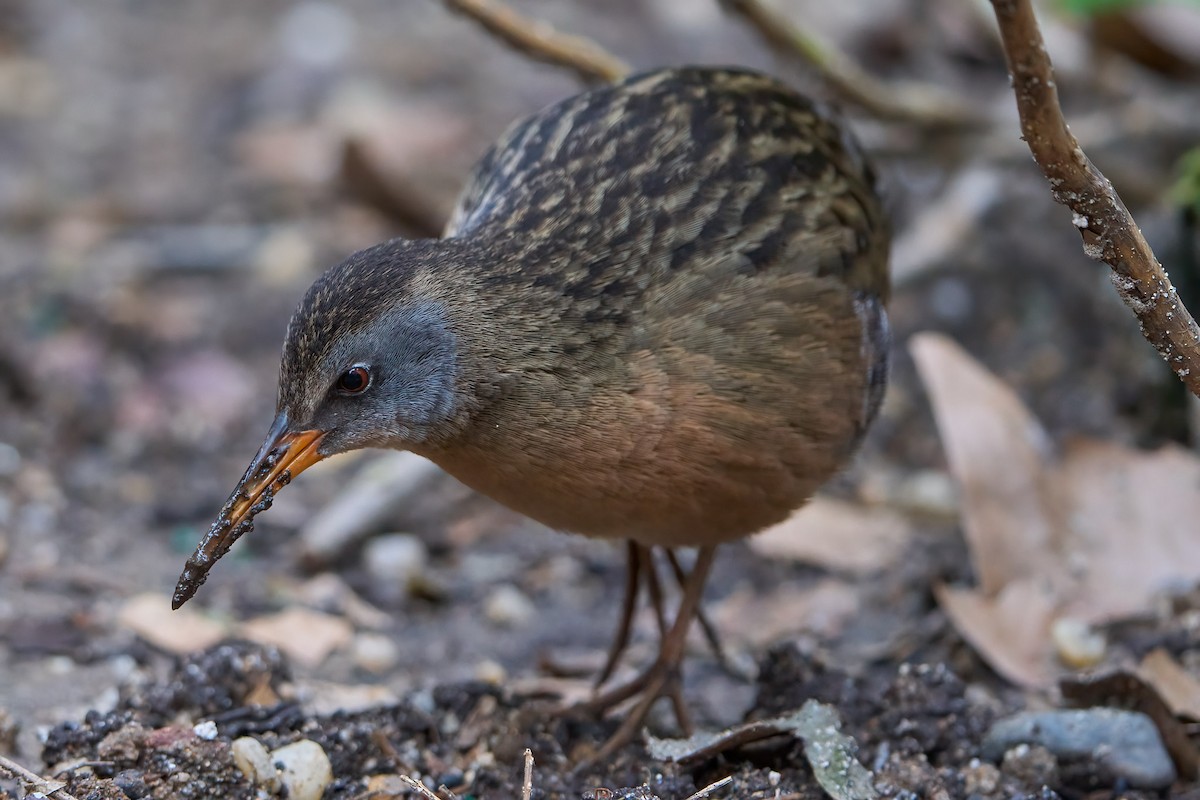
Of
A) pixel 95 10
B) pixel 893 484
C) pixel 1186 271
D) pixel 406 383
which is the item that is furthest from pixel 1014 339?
pixel 95 10

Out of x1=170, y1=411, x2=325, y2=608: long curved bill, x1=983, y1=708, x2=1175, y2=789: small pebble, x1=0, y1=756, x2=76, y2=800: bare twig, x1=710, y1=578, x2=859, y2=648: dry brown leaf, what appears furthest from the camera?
x1=710, y1=578, x2=859, y2=648: dry brown leaf

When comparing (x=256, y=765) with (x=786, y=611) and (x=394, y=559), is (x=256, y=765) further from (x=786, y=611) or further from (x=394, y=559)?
(x=786, y=611)

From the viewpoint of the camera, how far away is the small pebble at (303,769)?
3.39 m

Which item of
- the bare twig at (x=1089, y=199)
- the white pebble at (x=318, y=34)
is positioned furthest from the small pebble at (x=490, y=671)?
the white pebble at (x=318, y=34)

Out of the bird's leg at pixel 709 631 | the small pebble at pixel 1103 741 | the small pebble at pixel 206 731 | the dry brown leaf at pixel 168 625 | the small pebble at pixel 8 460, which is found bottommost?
the small pebble at pixel 1103 741

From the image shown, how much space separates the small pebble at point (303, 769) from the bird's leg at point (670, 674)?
2.91ft

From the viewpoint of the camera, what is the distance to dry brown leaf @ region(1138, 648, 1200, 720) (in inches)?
152

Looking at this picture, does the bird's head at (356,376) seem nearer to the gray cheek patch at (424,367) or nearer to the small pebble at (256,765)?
the gray cheek patch at (424,367)

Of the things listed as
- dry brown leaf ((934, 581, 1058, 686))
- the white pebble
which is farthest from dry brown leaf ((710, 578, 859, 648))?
the white pebble

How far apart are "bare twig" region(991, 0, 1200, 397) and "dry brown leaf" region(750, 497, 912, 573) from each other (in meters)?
2.30

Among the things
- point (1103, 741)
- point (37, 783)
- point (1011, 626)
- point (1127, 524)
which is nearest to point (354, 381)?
point (37, 783)

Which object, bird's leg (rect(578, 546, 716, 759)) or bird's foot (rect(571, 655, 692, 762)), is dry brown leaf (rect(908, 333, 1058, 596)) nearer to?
bird's leg (rect(578, 546, 716, 759))

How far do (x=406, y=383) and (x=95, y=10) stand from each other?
6808 millimetres

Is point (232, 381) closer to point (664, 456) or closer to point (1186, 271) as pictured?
point (664, 456)
